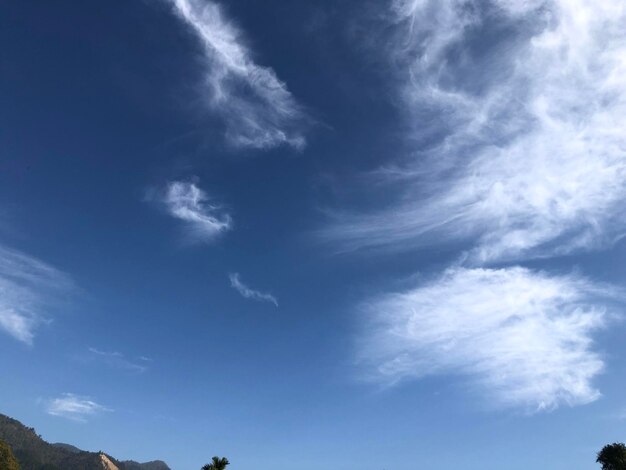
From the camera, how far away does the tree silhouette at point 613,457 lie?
7488 centimetres

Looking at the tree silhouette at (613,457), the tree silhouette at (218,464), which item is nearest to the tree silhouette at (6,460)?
the tree silhouette at (218,464)

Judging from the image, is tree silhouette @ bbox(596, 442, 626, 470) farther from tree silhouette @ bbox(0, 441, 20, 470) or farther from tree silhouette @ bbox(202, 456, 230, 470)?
tree silhouette @ bbox(0, 441, 20, 470)

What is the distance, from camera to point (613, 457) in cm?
7656

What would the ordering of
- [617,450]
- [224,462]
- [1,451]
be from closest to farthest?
[224,462]
[617,450]
[1,451]

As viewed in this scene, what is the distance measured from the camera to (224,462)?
63.8m

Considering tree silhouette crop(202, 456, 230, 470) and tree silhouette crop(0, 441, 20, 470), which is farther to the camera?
tree silhouette crop(0, 441, 20, 470)

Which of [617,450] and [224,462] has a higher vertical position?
[617,450]

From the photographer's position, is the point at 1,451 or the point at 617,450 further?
the point at 1,451

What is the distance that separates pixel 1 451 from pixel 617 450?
12687 centimetres

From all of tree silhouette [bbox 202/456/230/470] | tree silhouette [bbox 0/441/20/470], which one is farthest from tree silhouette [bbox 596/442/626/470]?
tree silhouette [bbox 0/441/20/470]

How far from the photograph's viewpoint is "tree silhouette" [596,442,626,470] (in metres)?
74.9

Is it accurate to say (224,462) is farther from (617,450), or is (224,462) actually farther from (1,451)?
(1,451)

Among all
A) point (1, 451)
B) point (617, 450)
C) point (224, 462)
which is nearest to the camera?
point (224, 462)


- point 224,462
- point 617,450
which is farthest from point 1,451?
point 617,450
